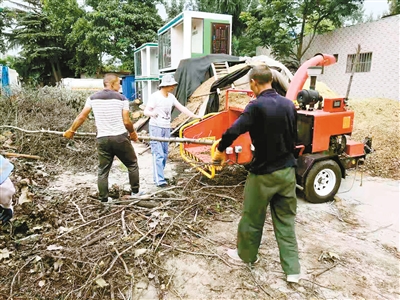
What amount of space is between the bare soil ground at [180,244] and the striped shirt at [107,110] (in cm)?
96

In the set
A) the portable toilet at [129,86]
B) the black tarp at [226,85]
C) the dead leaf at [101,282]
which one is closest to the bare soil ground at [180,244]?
the dead leaf at [101,282]

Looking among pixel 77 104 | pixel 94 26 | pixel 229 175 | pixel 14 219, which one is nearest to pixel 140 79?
pixel 94 26

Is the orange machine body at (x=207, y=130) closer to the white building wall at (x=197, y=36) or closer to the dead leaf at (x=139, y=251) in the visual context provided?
the dead leaf at (x=139, y=251)

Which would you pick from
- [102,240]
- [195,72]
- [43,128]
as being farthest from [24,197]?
[195,72]

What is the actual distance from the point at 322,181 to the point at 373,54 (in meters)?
9.40

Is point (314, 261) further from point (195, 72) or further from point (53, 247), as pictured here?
point (195, 72)

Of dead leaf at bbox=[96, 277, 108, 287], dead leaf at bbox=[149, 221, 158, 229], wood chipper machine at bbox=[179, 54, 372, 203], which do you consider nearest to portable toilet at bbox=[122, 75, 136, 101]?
wood chipper machine at bbox=[179, 54, 372, 203]

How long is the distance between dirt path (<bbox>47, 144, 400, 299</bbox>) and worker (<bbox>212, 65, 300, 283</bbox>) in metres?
0.27

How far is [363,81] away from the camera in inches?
463

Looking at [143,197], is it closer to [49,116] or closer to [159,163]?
[159,163]

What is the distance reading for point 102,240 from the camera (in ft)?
10.3

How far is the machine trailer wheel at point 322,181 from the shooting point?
407cm

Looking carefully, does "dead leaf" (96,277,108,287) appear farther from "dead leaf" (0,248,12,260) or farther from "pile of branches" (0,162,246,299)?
"dead leaf" (0,248,12,260)

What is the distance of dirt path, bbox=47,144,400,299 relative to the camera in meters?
2.48
